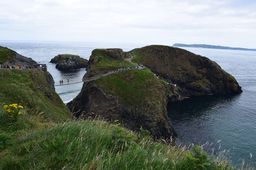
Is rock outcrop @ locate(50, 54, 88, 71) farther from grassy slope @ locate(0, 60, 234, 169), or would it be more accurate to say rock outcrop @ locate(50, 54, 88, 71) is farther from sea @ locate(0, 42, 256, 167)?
grassy slope @ locate(0, 60, 234, 169)

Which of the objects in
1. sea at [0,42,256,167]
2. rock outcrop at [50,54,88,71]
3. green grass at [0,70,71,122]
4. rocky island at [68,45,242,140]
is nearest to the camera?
green grass at [0,70,71,122]

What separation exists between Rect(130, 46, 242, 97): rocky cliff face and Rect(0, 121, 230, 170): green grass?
378ft

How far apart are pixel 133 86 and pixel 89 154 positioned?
234 feet

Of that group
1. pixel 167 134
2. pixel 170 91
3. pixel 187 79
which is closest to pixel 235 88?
pixel 187 79

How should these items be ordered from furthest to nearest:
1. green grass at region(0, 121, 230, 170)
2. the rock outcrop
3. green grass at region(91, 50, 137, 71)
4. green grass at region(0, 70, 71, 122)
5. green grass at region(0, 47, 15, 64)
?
the rock outcrop → green grass at region(91, 50, 137, 71) → green grass at region(0, 47, 15, 64) → green grass at region(0, 70, 71, 122) → green grass at region(0, 121, 230, 170)

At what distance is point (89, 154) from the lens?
30.6 ft

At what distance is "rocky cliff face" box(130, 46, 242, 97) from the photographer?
126887 mm

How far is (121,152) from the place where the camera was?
964 cm

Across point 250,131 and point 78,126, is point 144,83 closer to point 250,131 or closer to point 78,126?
point 250,131

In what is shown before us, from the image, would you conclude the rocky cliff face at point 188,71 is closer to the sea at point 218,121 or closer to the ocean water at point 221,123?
the sea at point 218,121

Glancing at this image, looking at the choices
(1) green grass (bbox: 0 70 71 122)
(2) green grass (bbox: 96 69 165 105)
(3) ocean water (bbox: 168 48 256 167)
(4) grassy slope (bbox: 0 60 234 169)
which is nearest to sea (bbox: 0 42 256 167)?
(3) ocean water (bbox: 168 48 256 167)

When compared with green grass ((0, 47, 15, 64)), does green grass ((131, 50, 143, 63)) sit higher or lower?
lower

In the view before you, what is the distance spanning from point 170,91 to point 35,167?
10756cm

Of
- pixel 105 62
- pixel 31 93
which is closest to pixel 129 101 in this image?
pixel 105 62
